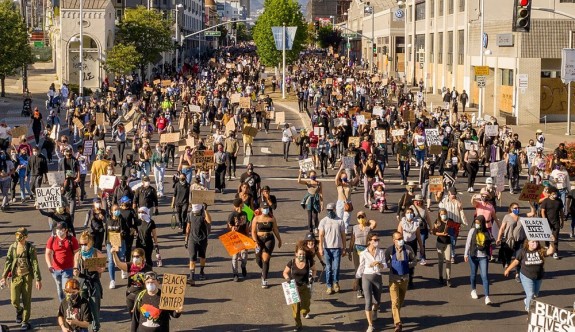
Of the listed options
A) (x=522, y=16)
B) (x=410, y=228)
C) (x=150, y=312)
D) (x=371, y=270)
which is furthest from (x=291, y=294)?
(x=522, y=16)

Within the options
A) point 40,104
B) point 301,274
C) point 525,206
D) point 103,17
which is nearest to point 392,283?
point 301,274

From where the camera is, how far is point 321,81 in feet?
211

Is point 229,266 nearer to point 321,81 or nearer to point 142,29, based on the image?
point 321,81

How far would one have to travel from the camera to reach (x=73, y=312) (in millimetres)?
12195

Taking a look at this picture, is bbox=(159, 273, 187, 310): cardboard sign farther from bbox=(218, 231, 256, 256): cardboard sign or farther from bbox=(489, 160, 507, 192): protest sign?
bbox=(489, 160, 507, 192): protest sign

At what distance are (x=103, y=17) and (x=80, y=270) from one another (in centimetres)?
5660

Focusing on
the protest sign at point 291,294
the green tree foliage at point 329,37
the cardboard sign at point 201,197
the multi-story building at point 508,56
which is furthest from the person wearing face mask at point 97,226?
the green tree foliage at point 329,37

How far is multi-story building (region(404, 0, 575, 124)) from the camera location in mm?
49188

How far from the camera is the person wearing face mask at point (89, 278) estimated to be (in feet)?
43.0

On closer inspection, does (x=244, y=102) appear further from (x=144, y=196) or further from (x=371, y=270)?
(x=371, y=270)

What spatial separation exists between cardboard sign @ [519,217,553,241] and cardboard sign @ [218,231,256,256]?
14.5ft

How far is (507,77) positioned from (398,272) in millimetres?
40226

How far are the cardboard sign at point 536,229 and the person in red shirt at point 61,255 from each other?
277 inches

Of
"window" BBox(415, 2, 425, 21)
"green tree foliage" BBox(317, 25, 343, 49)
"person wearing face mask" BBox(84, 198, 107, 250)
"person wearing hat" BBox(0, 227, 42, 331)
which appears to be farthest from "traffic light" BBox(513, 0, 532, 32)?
"green tree foliage" BBox(317, 25, 343, 49)
